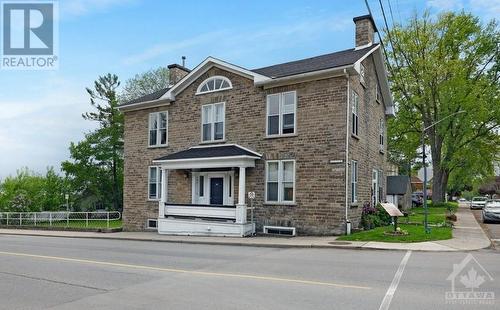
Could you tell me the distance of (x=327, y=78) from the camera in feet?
60.5

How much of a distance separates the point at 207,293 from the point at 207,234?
40.8ft

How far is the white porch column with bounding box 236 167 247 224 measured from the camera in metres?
19.2

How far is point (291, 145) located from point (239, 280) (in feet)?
35.4

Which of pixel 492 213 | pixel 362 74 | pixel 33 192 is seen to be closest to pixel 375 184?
pixel 362 74

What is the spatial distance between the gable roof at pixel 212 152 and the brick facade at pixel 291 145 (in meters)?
0.41

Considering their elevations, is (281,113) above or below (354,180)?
above

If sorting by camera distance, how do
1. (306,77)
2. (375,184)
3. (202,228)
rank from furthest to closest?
(375,184), (202,228), (306,77)

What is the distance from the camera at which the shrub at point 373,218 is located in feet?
65.8

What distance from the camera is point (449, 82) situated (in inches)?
1604

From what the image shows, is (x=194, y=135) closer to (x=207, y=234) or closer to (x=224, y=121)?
(x=224, y=121)

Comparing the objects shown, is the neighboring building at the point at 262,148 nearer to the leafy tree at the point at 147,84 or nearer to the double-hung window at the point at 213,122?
the double-hung window at the point at 213,122

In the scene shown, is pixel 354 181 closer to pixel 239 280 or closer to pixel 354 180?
pixel 354 180

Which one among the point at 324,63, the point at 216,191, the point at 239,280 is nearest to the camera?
the point at 239,280

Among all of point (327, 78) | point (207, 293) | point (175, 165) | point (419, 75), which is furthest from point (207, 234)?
point (419, 75)
